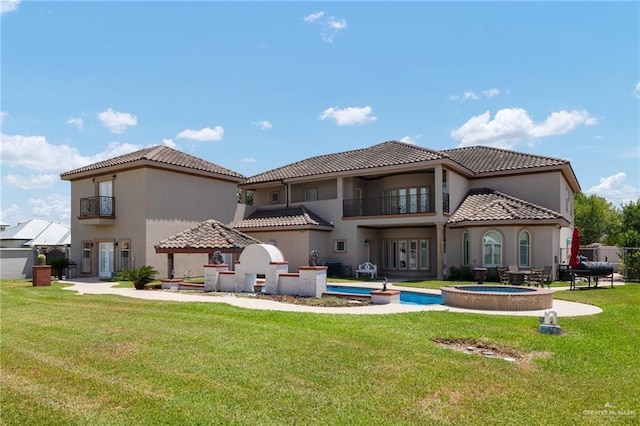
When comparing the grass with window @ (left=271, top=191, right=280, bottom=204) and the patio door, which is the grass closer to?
the patio door

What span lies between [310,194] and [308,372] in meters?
25.2

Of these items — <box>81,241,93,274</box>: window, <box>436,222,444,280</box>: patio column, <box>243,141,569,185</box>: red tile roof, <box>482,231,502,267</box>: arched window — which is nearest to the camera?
<box>482,231,502,267</box>: arched window

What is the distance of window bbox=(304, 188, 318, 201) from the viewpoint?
31845 millimetres

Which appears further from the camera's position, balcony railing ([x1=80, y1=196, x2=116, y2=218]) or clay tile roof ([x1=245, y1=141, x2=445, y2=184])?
balcony railing ([x1=80, y1=196, x2=116, y2=218])

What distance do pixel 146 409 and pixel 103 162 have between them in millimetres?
27631

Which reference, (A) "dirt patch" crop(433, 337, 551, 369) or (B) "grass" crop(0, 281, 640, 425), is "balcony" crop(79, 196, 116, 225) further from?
(A) "dirt patch" crop(433, 337, 551, 369)

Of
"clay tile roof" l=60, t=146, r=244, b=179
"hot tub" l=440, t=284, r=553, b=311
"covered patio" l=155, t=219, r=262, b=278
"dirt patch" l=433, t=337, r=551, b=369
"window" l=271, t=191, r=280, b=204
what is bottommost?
"dirt patch" l=433, t=337, r=551, b=369

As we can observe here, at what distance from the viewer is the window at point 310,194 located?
31.8 metres

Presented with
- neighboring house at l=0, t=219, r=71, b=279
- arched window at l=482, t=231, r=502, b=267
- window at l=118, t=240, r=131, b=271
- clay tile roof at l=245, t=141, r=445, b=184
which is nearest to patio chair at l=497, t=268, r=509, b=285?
arched window at l=482, t=231, r=502, b=267

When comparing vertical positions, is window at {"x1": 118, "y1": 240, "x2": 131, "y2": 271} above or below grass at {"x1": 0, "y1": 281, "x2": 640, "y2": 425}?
above

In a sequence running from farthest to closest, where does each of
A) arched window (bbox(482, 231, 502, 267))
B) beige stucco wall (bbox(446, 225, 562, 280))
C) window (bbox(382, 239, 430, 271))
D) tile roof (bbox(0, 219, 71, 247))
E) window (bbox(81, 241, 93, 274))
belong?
tile roof (bbox(0, 219, 71, 247)) < window (bbox(81, 241, 93, 274)) < window (bbox(382, 239, 430, 271)) < arched window (bbox(482, 231, 502, 267)) < beige stucco wall (bbox(446, 225, 562, 280))

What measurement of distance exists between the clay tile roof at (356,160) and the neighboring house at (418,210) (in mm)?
110

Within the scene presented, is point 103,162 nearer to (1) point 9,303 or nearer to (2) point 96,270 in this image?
(2) point 96,270

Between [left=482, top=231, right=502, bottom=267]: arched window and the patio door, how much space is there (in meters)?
21.2
